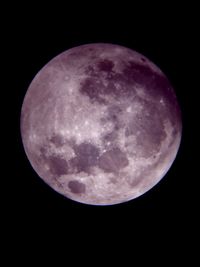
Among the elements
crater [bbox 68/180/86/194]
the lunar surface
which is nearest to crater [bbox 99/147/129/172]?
the lunar surface

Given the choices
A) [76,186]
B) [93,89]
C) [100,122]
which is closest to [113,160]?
[100,122]

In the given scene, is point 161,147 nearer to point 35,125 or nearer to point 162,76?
point 162,76

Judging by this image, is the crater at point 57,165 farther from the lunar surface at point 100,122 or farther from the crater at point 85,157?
the crater at point 85,157

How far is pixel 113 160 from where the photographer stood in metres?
4.52

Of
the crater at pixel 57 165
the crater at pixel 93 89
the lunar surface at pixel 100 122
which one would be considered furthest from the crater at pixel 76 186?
the crater at pixel 93 89

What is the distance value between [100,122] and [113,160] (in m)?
0.49

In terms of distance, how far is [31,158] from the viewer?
5133mm

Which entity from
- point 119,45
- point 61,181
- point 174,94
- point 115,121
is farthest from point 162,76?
point 61,181

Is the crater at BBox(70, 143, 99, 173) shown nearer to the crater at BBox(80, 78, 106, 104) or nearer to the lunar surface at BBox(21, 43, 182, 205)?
the lunar surface at BBox(21, 43, 182, 205)

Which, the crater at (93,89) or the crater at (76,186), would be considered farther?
the crater at (76,186)

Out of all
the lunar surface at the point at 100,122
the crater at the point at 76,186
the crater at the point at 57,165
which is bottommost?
the crater at the point at 76,186

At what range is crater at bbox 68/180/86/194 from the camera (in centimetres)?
478

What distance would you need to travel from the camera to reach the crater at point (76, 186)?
15.7 ft

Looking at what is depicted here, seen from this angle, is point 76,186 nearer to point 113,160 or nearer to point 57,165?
point 57,165
